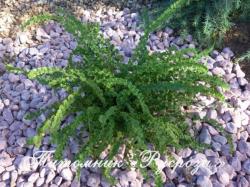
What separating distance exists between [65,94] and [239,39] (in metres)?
1.37

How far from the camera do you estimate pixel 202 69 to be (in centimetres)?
227

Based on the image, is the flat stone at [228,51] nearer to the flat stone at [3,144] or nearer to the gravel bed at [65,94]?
the gravel bed at [65,94]

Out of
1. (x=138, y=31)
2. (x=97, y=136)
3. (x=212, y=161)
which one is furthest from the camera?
(x=138, y=31)

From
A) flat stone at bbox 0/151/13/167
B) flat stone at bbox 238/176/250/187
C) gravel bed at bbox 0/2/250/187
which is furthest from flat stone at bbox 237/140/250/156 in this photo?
flat stone at bbox 0/151/13/167

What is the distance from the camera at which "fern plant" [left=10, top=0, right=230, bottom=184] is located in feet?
7.28

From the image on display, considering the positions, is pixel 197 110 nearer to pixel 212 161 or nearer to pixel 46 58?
pixel 212 161

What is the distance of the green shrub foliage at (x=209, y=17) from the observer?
3.05 meters

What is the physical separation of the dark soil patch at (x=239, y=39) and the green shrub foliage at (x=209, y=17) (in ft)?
0.15

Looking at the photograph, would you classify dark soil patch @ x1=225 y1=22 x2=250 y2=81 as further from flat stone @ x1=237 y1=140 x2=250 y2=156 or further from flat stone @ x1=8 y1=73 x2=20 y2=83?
flat stone @ x1=8 y1=73 x2=20 y2=83

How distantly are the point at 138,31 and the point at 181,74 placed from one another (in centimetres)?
90

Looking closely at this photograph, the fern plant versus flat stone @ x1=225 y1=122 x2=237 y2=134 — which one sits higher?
the fern plant

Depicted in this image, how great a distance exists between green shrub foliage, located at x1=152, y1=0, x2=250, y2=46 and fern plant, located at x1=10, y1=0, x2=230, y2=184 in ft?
2.04

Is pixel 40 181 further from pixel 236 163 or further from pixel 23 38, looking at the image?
pixel 23 38

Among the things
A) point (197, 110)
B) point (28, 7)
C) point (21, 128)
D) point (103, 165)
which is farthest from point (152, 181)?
point (28, 7)
